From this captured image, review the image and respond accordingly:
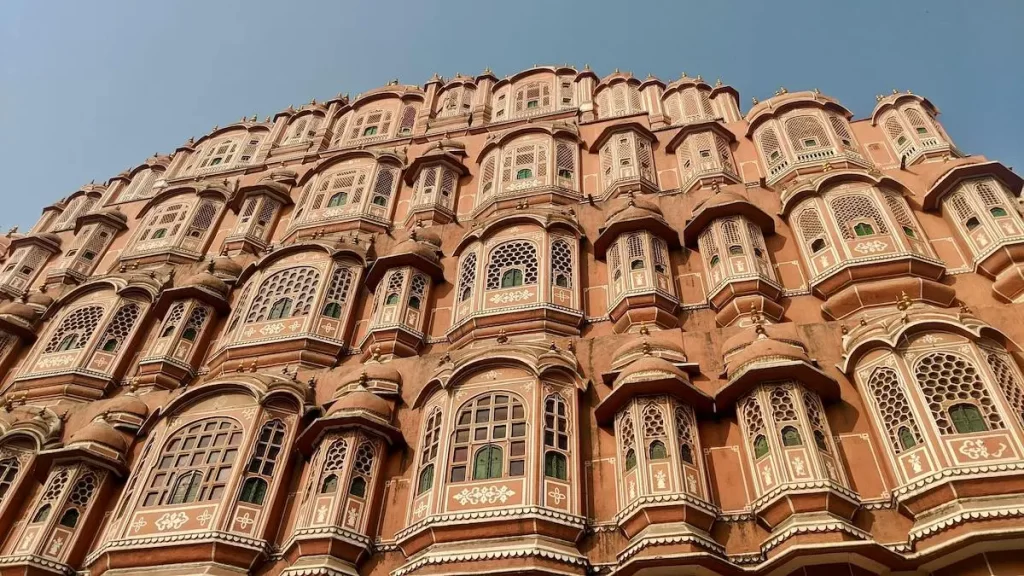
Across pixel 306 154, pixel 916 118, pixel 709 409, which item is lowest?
pixel 709 409

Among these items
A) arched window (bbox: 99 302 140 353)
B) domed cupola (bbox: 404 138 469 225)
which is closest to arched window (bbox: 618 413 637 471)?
domed cupola (bbox: 404 138 469 225)

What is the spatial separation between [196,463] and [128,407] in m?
3.55

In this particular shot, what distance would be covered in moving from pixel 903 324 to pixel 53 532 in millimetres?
16512

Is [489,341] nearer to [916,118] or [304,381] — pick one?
[304,381]

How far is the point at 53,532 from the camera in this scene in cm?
1496

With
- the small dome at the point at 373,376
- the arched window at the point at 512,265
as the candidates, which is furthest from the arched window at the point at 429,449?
the arched window at the point at 512,265

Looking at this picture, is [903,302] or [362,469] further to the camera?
[903,302]

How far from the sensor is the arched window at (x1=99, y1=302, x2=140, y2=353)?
2067 centimetres

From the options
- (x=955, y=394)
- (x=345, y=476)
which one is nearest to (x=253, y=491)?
(x=345, y=476)

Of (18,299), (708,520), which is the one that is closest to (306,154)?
(18,299)

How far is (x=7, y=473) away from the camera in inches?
645

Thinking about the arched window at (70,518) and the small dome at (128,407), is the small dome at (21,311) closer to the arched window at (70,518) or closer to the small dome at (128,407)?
the small dome at (128,407)

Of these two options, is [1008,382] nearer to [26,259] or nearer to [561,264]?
[561,264]

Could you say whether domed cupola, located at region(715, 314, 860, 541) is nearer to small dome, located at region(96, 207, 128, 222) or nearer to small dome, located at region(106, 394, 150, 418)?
small dome, located at region(106, 394, 150, 418)
